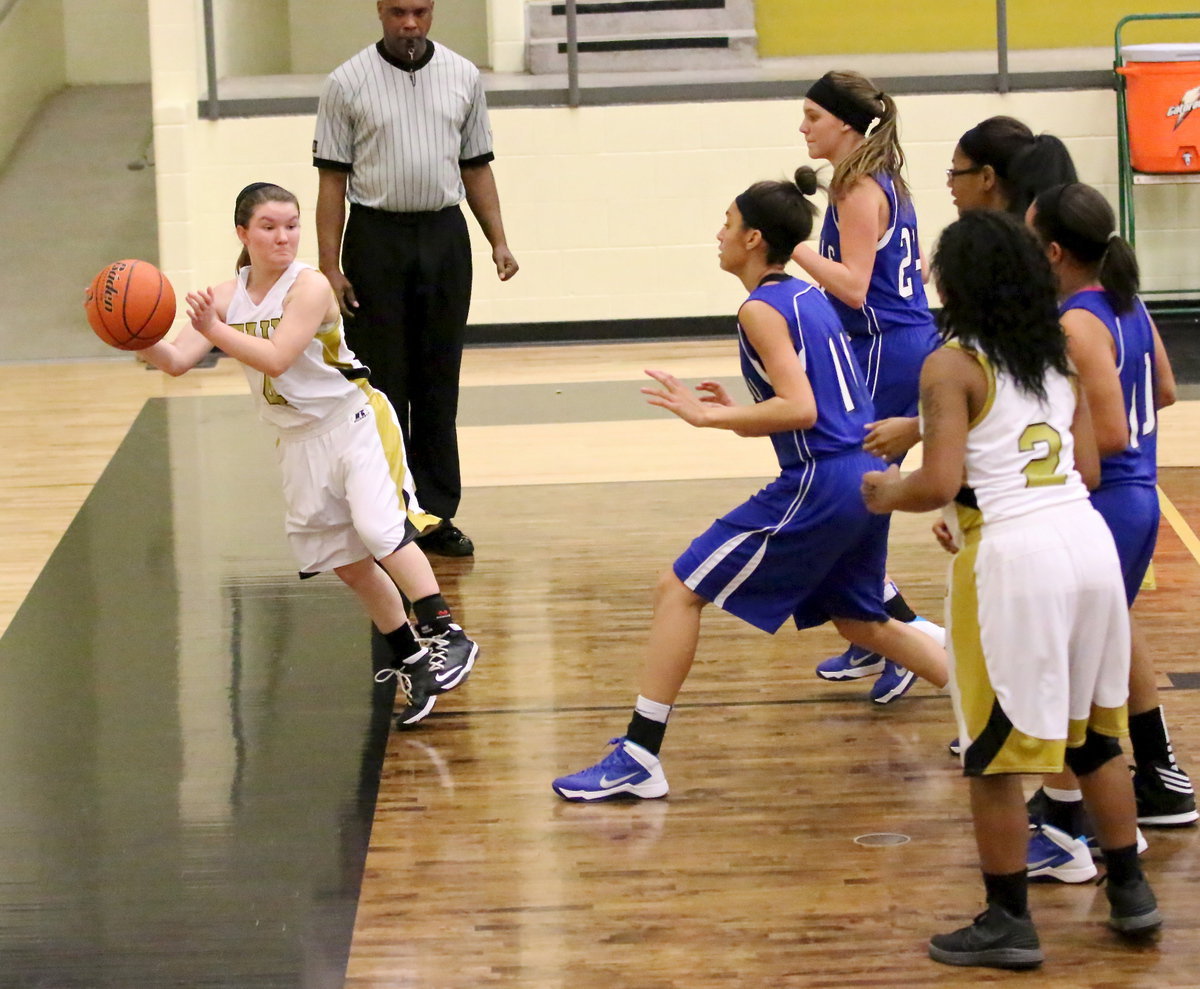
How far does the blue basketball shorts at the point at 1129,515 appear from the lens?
299 centimetres

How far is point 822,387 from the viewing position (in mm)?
3334

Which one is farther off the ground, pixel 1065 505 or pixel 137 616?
pixel 1065 505

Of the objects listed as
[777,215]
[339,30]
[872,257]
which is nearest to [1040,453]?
[777,215]

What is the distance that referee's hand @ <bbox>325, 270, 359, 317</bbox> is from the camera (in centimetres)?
530

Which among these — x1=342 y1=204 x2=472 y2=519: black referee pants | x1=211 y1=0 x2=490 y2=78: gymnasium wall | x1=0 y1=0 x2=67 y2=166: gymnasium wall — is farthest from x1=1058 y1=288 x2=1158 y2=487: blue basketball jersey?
x1=0 y1=0 x2=67 y2=166: gymnasium wall

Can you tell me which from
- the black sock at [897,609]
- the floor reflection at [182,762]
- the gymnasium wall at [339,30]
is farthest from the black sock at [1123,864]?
the gymnasium wall at [339,30]

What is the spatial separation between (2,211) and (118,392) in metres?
3.29

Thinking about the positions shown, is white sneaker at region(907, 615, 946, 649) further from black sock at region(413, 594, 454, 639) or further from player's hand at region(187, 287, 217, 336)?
player's hand at region(187, 287, 217, 336)

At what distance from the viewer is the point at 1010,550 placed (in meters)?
2.56

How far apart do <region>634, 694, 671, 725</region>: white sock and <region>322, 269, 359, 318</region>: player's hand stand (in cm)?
237

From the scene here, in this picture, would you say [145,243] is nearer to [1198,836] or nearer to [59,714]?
[59,714]

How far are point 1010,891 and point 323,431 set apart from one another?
197cm

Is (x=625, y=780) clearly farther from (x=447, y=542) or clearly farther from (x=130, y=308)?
(x=447, y=542)

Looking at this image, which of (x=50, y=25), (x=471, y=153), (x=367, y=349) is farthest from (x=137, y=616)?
(x=50, y=25)
